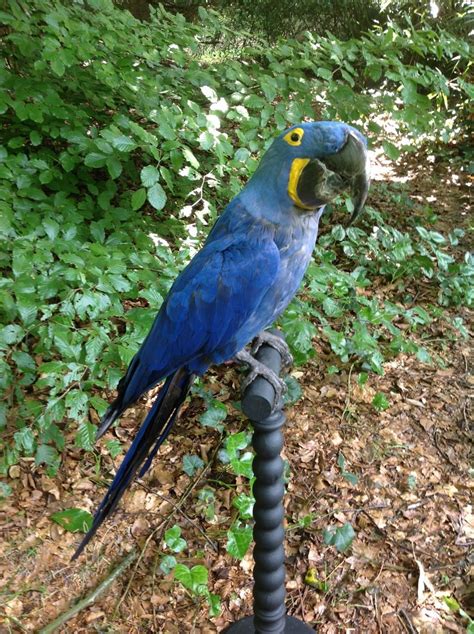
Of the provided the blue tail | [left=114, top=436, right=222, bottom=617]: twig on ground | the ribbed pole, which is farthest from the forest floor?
the blue tail

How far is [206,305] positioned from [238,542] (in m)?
1.00

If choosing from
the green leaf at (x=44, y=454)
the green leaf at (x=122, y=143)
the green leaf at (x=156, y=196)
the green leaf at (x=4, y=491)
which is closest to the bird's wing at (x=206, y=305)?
the green leaf at (x=156, y=196)

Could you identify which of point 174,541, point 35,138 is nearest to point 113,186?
point 35,138

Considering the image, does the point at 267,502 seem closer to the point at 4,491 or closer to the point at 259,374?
the point at 259,374

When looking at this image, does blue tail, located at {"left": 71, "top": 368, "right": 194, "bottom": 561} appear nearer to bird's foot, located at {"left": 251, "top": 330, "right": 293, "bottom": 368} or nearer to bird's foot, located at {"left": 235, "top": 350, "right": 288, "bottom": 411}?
bird's foot, located at {"left": 235, "top": 350, "right": 288, "bottom": 411}

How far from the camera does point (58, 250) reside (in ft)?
6.34

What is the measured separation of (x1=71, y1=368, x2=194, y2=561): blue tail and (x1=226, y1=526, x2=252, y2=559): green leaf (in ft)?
2.13

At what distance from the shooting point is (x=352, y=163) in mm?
1312

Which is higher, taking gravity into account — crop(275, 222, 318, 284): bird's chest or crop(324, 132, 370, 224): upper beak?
crop(324, 132, 370, 224): upper beak

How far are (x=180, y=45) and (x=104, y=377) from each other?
2.00m

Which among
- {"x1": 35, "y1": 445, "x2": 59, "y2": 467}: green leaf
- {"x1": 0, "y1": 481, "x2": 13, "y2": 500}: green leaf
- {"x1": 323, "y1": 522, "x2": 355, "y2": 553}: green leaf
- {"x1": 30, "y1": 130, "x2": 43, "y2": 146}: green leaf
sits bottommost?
Answer: {"x1": 0, "y1": 481, "x2": 13, "y2": 500}: green leaf

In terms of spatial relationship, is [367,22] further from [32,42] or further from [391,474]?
[391,474]

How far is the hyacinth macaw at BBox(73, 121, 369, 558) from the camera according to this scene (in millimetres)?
1396

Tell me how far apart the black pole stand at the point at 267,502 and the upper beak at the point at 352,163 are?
0.57 metres
